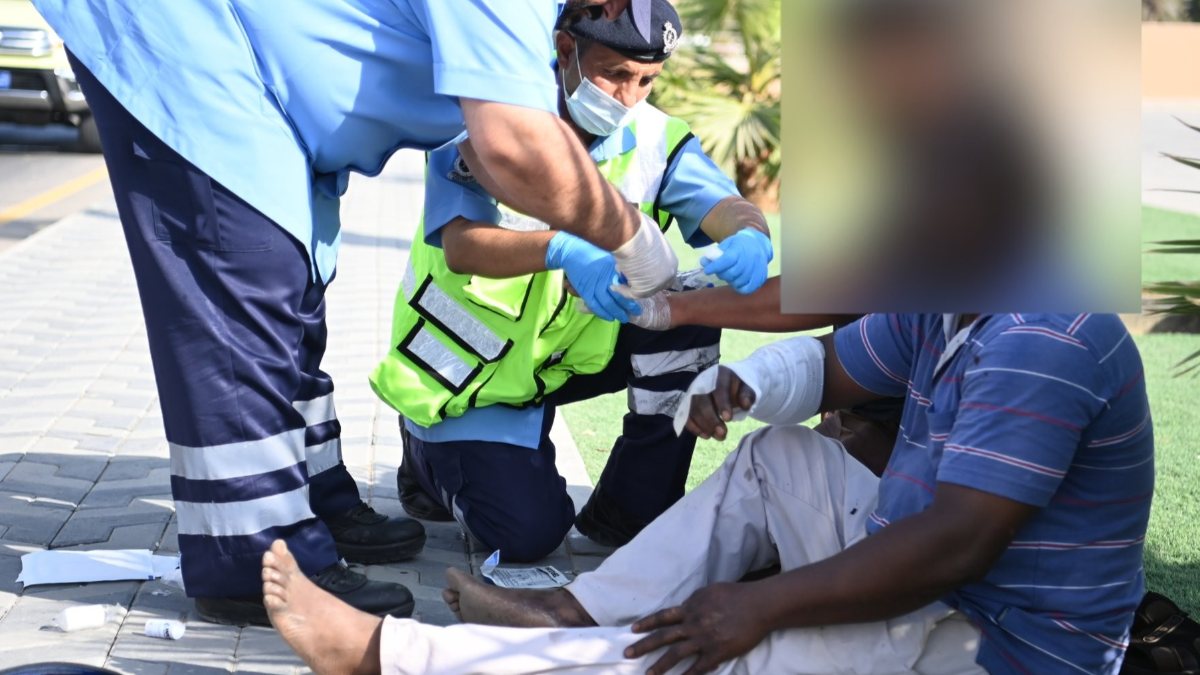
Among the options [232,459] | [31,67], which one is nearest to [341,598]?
[232,459]

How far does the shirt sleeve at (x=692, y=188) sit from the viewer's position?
351 cm

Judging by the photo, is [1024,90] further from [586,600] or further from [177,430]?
[177,430]

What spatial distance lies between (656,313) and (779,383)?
0.44 meters

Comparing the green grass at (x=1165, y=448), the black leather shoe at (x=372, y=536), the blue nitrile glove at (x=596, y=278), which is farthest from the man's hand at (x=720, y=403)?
the green grass at (x=1165, y=448)

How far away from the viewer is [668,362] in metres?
3.55

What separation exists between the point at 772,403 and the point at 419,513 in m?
1.40

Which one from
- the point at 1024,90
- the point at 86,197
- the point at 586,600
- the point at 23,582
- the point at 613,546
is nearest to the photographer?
the point at 1024,90

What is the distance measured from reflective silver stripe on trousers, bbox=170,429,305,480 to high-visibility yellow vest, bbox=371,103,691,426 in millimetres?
638

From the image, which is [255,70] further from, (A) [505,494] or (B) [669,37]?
(A) [505,494]

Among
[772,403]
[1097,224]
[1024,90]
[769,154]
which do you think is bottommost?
[769,154]

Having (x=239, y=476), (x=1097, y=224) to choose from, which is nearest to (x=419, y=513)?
(x=239, y=476)

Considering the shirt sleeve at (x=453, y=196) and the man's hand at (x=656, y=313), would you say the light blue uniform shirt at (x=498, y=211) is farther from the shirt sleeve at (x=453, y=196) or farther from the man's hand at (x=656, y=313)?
the man's hand at (x=656, y=313)

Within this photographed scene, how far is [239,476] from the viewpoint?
285 centimetres

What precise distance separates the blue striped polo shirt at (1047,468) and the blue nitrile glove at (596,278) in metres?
0.75
